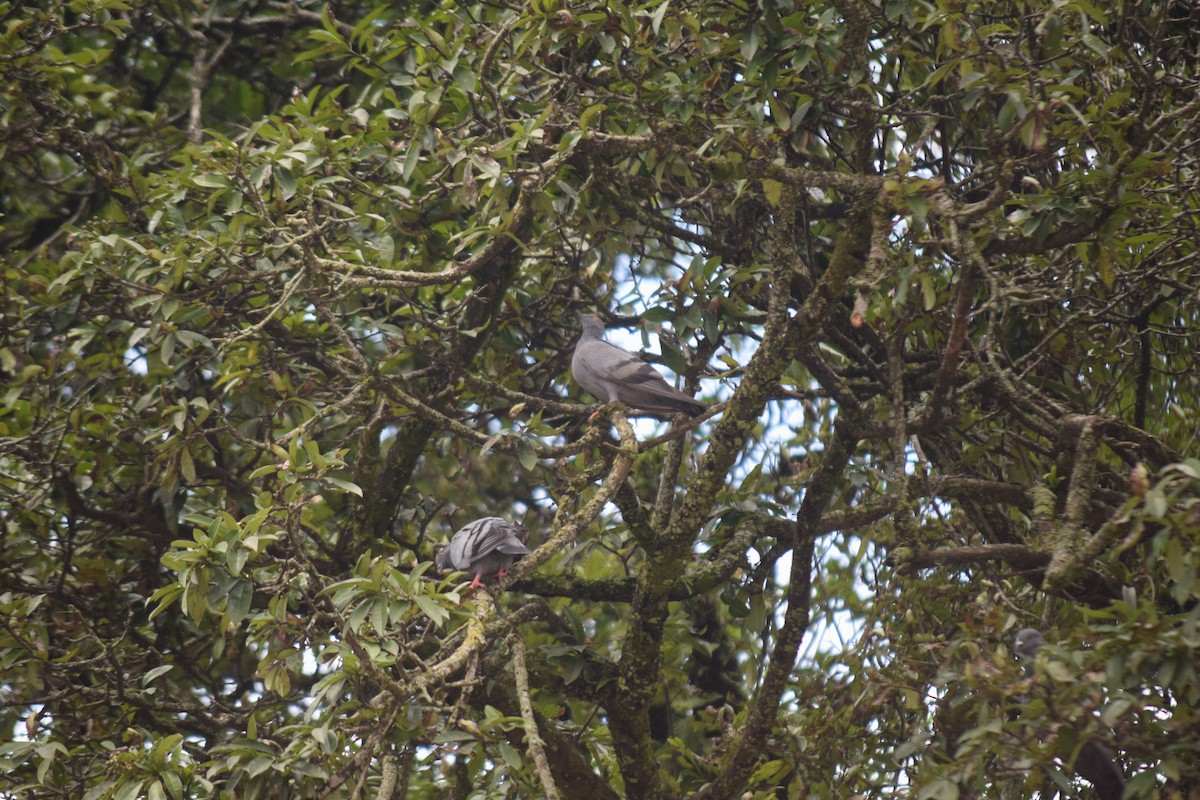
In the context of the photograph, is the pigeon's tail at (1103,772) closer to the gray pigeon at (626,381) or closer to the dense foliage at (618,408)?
the dense foliage at (618,408)

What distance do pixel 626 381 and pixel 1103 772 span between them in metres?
2.59

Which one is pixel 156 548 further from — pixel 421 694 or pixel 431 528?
pixel 421 694

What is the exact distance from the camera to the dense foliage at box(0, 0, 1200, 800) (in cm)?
346

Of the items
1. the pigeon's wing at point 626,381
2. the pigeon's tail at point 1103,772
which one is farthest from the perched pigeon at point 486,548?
the pigeon's tail at point 1103,772

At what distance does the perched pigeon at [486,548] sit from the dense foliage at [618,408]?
19cm

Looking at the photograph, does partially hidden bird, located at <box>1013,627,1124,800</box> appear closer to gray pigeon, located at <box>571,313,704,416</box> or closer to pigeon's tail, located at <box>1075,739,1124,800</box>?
pigeon's tail, located at <box>1075,739,1124,800</box>

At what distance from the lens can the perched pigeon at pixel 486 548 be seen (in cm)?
463

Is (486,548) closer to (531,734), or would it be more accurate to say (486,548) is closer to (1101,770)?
(531,734)

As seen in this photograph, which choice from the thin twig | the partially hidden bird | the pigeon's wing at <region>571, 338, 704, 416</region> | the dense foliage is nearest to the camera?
the thin twig

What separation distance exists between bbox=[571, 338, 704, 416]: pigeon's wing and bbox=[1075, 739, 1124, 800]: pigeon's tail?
89.2 inches

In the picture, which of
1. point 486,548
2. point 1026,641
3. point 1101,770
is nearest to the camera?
point 1101,770

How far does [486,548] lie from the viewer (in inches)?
183

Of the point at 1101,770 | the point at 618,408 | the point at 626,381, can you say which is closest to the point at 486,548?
the point at 618,408

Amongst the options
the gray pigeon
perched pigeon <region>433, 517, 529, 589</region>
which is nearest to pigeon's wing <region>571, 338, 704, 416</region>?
the gray pigeon
